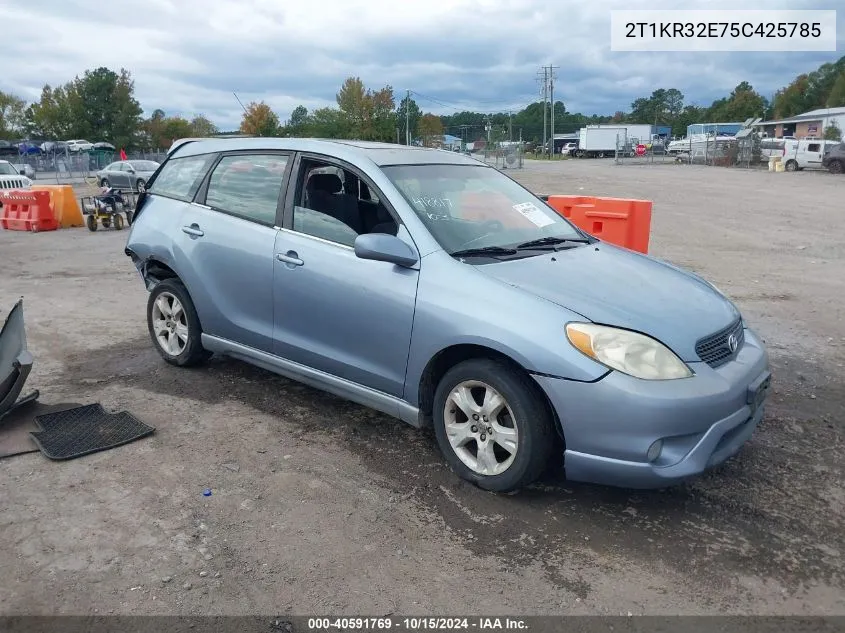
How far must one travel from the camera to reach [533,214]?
4.63 meters

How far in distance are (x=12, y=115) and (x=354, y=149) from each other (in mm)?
84809

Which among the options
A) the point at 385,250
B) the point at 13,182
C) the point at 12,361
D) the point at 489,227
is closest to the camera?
the point at 385,250

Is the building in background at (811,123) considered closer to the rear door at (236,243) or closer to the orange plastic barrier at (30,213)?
the orange plastic barrier at (30,213)

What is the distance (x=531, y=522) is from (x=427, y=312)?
118cm

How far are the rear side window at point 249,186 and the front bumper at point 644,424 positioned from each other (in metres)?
2.39

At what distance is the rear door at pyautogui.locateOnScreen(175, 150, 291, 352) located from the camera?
180 inches

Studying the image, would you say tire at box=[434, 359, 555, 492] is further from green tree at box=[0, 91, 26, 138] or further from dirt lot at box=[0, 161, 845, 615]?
green tree at box=[0, 91, 26, 138]

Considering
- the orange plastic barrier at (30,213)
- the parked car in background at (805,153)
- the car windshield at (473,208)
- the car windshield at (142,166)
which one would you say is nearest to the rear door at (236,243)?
the car windshield at (473,208)

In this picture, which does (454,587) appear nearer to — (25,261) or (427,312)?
(427,312)

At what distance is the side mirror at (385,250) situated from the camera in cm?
370

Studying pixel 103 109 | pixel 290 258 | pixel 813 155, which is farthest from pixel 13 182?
pixel 103 109

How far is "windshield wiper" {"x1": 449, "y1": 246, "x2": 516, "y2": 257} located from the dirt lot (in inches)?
47.6

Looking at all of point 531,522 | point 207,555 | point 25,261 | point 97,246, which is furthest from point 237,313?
point 97,246

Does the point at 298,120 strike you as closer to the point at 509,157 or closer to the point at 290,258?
the point at 509,157
